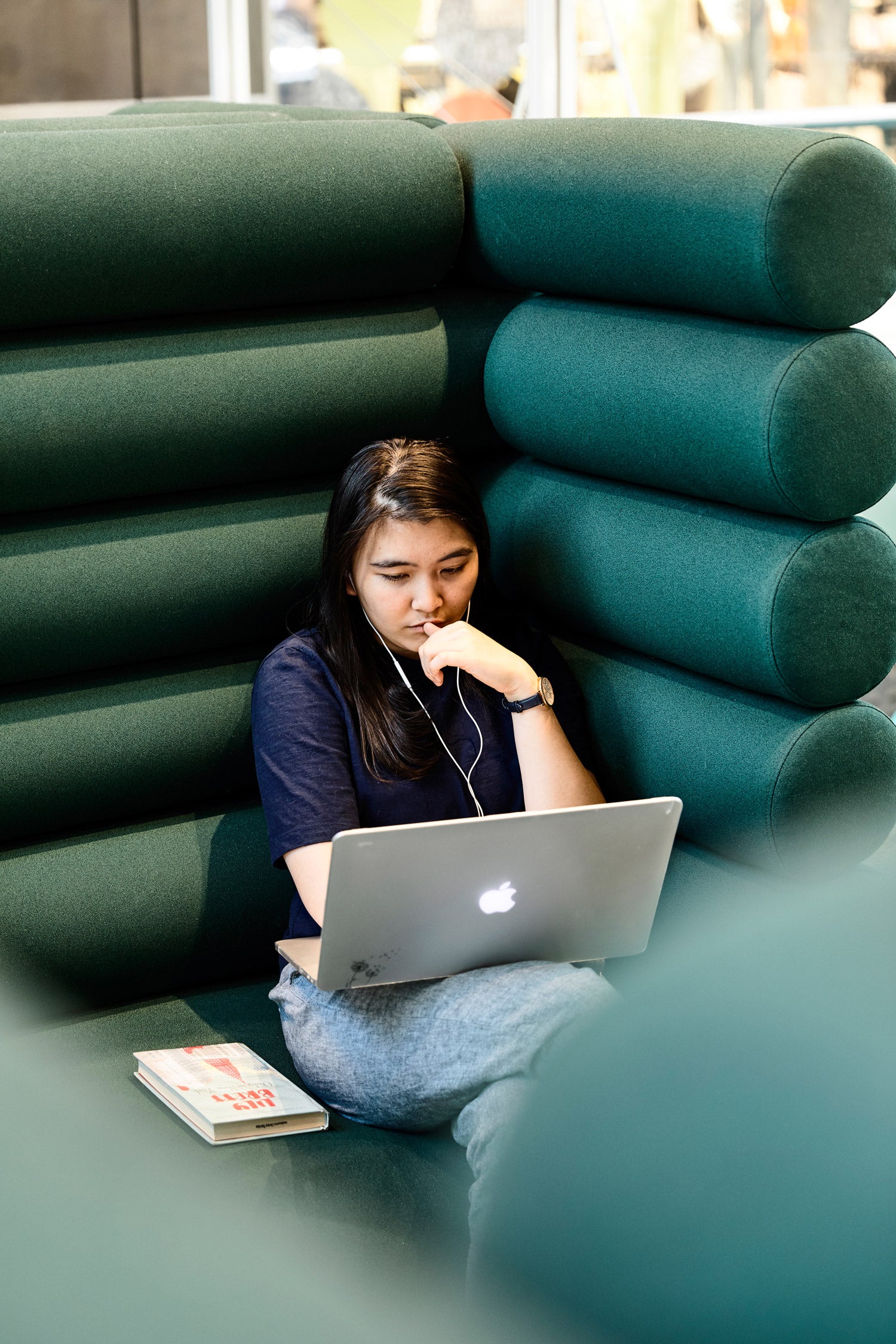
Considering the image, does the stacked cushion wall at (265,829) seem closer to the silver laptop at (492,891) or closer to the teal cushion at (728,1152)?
the silver laptop at (492,891)

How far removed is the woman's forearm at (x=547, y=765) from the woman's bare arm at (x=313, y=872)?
0.26 m

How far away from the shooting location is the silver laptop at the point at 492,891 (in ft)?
4.46

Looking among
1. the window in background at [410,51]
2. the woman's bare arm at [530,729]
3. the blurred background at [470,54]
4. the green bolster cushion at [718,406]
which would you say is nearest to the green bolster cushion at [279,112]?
the green bolster cushion at [718,406]

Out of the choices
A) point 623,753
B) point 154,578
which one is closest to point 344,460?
point 154,578

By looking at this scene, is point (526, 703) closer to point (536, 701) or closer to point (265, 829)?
point (536, 701)

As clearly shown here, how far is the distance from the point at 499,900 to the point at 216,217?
83 centimetres

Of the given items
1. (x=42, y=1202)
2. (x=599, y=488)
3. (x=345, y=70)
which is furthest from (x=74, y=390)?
(x=345, y=70)

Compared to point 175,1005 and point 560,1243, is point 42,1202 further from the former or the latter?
point 175,1005

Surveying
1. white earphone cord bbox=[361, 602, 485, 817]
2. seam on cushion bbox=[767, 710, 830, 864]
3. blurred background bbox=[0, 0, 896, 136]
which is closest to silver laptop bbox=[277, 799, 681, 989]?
seam on cushion bbox=[767, 710, 830, 864]

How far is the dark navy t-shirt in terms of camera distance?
160cm

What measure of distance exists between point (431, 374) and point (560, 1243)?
134 centimetres

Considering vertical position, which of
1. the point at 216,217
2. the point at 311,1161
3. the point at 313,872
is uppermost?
the point at 216,217

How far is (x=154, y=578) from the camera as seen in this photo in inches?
67.3

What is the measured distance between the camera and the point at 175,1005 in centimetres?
180
